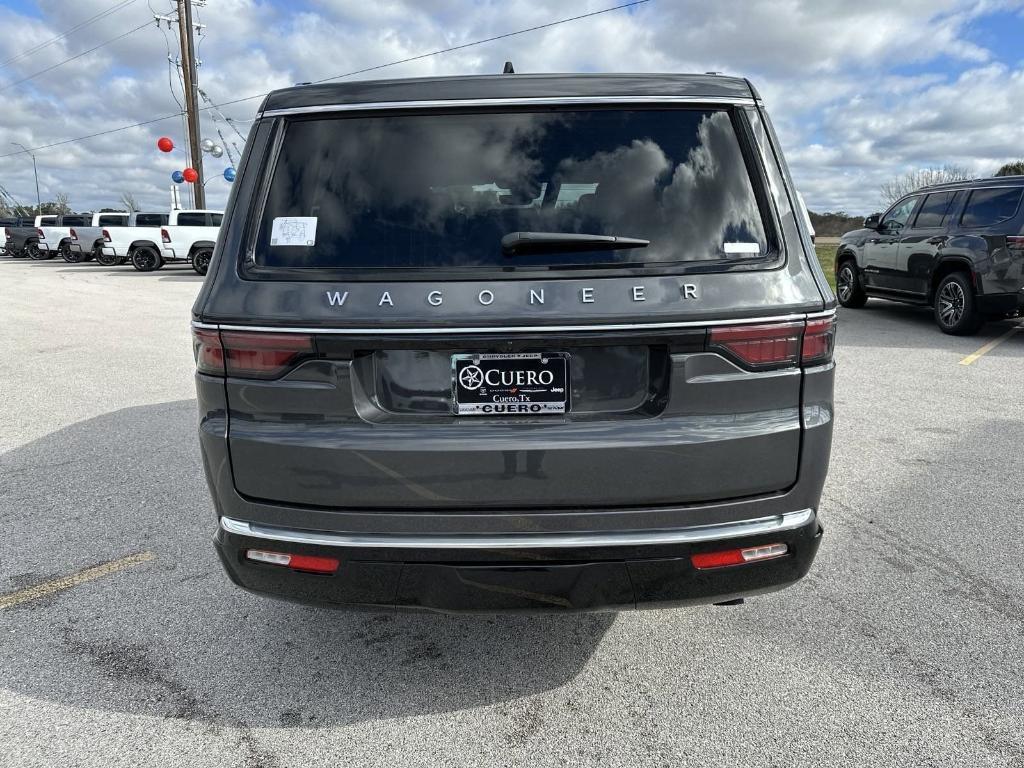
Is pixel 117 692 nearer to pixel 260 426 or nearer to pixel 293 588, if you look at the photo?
pixel 293 588

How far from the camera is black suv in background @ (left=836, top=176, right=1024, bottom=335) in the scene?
9.09 m

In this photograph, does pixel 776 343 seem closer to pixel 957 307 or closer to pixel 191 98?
pixel 957 307

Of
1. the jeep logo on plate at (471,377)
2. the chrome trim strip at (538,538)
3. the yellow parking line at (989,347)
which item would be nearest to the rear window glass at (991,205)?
the yellow parking line at (989,347)

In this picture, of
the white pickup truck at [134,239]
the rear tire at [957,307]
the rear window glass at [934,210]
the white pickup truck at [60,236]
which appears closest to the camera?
the rear tire at [957,307]

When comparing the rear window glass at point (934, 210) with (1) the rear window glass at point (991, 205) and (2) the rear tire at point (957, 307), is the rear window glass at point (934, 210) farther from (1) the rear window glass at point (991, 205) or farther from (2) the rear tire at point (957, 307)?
(2) the rear tire at point (957, 307)

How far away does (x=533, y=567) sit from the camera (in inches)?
87.6

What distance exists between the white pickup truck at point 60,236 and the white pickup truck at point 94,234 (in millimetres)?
1837

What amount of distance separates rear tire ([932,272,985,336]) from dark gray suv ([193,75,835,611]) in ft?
28.8

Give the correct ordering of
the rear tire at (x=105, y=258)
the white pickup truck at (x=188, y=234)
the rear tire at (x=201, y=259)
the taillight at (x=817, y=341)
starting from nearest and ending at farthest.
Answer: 1. the taillight at (x=817, y=341)
2. the rear tire at (x=201, y=259)
3. the white pickup truck at (x=188, y=234)
4. the rear tire at (x=105, y=258)

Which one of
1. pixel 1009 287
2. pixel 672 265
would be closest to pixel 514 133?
pixel 672 265

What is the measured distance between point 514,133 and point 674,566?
4.59ft

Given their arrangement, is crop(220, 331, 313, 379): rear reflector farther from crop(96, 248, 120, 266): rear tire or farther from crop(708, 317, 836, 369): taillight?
crop(96, 248, 120, 266): rear tire

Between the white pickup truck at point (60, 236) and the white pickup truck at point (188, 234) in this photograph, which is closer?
the white pickup truck at point (188, 234)

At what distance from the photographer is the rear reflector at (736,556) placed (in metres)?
2.27
